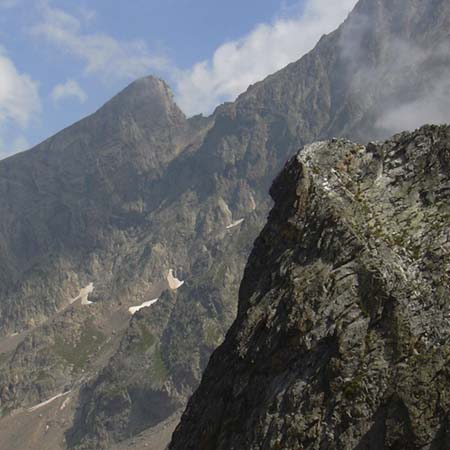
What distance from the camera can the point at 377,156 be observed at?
2214 centimetres

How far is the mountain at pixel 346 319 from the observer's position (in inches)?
Answer: 599

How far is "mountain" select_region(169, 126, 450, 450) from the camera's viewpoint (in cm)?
1523

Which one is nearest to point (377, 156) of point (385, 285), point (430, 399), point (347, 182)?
point (347, 182)

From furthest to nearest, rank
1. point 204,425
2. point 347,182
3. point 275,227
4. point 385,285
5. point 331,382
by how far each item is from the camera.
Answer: point 275,227
point 347,182
point 204,425
point 385,285
point 331,382

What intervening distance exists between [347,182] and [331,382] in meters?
7.85

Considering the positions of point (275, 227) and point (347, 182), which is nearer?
point (347, 182)

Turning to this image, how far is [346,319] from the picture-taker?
56.0ft

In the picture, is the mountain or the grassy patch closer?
the mountain

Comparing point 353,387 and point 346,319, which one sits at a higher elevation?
point 346,319

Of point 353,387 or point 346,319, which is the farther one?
point 346,319

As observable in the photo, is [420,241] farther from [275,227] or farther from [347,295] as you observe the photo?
[275,227]

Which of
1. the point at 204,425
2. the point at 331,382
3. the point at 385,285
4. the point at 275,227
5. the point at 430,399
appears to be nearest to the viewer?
the point at 430,399

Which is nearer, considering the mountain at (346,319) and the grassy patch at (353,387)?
the mountain at (346,319)

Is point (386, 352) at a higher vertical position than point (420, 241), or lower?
lower
